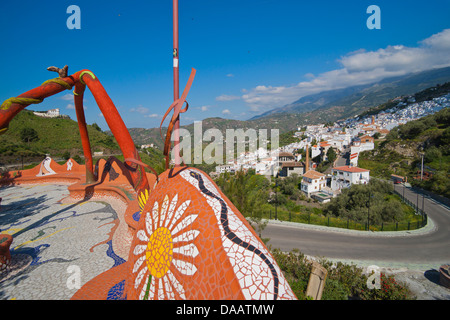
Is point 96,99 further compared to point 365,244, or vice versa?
point 365,244

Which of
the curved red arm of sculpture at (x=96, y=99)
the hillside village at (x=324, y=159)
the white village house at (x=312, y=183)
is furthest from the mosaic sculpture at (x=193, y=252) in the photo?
the white village house at (x=312, y=183)

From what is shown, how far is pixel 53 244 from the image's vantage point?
6.68 m

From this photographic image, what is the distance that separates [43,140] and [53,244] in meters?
40.8

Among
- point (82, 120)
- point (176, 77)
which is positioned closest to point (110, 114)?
point (82, 120)

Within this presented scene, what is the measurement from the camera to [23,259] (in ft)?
19.3

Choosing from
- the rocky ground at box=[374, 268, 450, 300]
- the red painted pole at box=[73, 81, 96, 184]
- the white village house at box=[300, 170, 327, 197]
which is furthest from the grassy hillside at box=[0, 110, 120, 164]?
the rocky ground at box=[374, 268, 450, 300]

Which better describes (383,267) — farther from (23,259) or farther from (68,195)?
(68,195)

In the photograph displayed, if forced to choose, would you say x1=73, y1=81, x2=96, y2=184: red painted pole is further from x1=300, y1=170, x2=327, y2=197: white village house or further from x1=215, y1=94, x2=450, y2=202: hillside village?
x1=300, y1=170, x2=327, y2=197: white village house

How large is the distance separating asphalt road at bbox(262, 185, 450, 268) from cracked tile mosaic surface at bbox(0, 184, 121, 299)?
324 inches

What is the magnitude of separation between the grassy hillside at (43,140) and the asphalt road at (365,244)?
32.0 meters

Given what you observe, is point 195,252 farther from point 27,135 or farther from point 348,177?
point 27,135

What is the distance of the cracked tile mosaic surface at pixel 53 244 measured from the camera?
485 cm
